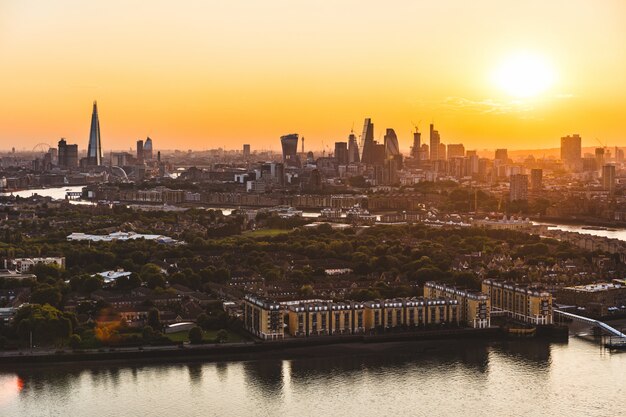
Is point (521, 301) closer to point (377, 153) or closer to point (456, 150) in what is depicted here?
point (377, 153)

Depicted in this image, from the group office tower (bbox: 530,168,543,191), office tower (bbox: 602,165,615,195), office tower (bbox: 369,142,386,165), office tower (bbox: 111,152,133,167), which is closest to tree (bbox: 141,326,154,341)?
office tower (bbox: 530,168,543,191)

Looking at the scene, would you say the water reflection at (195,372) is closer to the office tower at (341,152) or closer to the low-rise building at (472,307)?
the low-rise building at (472,307)

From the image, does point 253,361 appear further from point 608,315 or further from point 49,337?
point 608,315

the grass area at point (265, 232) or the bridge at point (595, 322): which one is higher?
the grass area at point (265, 232)

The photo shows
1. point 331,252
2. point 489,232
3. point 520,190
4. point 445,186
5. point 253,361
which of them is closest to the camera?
point 253,361

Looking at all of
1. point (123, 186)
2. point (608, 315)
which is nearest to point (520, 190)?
point (123, 186)

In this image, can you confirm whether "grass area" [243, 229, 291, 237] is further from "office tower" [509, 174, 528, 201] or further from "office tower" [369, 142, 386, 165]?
"office tower" [369, 142, 386, 165]

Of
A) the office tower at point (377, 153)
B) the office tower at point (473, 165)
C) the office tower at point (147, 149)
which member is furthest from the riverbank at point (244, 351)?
the office tower at point (147, 149)

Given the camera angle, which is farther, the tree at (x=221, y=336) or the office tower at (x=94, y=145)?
the office tower at (x=94, y=145)
